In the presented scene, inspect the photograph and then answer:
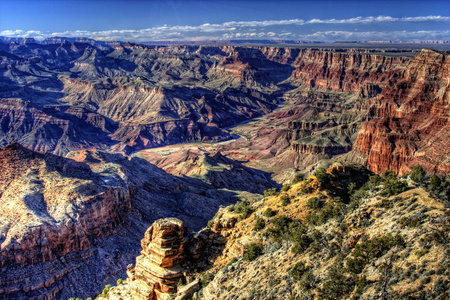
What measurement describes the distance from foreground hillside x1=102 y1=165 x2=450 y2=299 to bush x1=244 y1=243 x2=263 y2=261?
72mm

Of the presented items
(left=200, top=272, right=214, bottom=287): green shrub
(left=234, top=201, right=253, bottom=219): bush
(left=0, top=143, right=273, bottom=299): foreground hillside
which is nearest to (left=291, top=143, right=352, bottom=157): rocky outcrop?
(left=0, top=143, right=273, bottom=299): foreground hillside

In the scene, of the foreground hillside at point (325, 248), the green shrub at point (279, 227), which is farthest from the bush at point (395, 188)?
the green shrub at point (279, 227)

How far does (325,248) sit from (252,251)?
5.98m

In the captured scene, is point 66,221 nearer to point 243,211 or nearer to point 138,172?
point 243,211

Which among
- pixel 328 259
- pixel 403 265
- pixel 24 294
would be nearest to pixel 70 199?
pixel 24 294

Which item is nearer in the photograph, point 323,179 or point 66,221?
point 323,179

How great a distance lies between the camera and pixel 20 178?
57906mm

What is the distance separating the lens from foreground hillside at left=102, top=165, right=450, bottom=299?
17500 millimetres

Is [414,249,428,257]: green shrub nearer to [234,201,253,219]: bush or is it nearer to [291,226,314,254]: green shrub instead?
[291,226,314,254]: green shrub

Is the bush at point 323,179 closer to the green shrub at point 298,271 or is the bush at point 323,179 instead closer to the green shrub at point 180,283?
the green shrub at point 298,271

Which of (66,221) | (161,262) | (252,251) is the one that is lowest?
(66,221)

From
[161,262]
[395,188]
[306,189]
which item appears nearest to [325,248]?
[395,188]

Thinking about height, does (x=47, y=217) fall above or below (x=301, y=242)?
below

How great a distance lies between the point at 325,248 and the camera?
23.5 m
